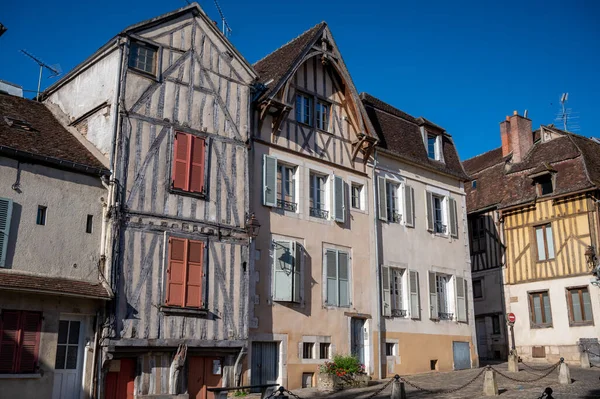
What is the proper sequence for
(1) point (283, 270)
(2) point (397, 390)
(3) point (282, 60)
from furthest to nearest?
(3) point (282, 60) < (1) point (283, 270) < (2) point (397, 390)

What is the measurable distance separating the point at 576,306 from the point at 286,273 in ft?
39.2

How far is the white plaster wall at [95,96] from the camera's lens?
13539 mm

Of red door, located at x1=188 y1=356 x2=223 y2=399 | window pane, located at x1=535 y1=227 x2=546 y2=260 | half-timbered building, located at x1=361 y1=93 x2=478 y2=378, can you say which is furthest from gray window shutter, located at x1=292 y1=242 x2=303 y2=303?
window pane, located at x1=535 y1=227 x2=546 y2=260

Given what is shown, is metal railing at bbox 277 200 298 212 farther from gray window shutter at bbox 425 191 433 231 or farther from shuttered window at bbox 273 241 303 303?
gray window shutter at bbox 425 191 433 231

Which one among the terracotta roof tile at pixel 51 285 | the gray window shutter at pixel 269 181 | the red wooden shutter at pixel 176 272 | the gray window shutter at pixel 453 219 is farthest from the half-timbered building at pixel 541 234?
the terracotta roof tile at pixel 51 285

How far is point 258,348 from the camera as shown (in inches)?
577

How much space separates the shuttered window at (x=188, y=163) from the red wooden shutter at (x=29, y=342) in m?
3.87

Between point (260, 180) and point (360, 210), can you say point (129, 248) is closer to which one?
Result: point (260, 180)

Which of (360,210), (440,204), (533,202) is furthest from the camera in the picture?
(533,202)

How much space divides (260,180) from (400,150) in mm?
5647

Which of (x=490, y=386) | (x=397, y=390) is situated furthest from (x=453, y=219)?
(x=397, y=390)

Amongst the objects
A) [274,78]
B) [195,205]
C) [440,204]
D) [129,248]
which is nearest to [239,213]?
[195,205]

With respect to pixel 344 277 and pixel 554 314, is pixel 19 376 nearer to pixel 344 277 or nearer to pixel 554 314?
pixel 344 277

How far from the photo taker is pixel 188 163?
46.1 feet
